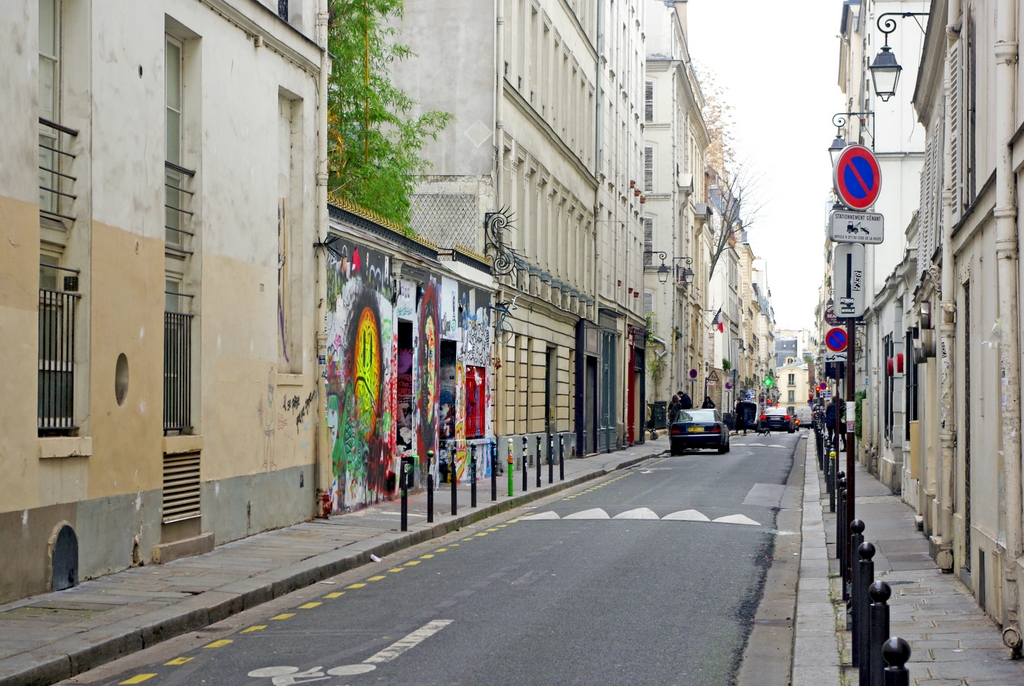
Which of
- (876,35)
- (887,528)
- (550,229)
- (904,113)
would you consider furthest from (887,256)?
(887,528)

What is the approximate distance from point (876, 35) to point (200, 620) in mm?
26535

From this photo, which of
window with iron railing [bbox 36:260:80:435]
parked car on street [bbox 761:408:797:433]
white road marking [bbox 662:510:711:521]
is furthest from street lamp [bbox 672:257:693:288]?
window with iron railing [bbox 36:260:80:435]

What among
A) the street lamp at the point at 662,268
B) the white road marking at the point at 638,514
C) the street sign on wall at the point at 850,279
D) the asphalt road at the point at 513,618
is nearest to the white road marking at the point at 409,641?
the asphalt road at the point at 513,618

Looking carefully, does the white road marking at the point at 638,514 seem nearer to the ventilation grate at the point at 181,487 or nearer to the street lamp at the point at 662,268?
the ventilation grate at the point at 181,487

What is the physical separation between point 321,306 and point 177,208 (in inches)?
139

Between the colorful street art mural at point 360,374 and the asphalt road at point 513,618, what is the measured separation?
220cm

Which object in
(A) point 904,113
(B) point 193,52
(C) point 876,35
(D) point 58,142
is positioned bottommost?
(D) point 58,142

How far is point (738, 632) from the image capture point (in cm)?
964

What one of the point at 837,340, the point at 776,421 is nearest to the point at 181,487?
the point at 837,340

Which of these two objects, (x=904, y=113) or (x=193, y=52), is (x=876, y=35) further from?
(x=193, y=52)

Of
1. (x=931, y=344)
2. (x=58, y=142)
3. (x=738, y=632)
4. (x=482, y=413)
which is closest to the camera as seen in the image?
(x=738, y=632)

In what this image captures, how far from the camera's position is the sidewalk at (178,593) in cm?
809

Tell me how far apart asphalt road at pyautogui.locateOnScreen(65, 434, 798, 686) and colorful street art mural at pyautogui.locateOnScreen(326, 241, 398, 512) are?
2.20 m

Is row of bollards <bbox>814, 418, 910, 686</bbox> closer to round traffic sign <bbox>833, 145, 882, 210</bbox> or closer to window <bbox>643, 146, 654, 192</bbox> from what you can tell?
round traffic sign <bbox>833, 145, 882, 210</bbox>
